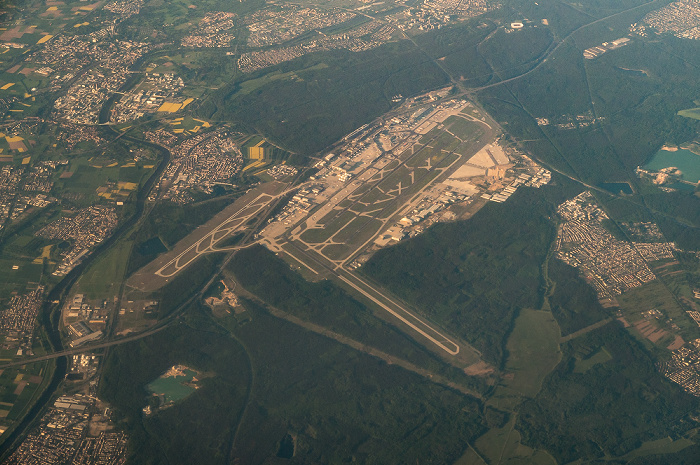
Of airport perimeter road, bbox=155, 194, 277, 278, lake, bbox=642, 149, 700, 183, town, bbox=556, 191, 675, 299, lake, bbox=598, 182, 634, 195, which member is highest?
airport perimeter road, bbox=155, 194, 277, 278

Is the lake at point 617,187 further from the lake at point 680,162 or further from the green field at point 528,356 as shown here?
the green field at point 528,356

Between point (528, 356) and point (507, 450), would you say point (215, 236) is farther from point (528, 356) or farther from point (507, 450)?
point (507, 450)

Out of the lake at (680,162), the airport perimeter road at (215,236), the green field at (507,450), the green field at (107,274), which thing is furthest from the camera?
the lake at (680,162)

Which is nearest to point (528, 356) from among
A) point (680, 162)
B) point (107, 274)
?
point (107, 274)

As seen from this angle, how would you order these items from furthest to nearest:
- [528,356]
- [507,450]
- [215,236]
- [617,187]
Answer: [617,187], [215,236], [528,356], [507,450]

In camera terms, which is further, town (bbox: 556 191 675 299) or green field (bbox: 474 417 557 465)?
town (bbox: 556 191 675 299)

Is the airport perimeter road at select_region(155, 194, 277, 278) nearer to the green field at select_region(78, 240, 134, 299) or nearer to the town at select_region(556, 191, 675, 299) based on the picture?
the green field at select_region(78, 240, 134, 299)

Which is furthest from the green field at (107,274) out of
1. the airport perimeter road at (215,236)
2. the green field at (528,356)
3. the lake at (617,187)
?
the lake at (617,187)

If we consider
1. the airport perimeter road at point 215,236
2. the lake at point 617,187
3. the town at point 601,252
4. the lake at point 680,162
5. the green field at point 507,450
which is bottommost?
the lake at point 680,162

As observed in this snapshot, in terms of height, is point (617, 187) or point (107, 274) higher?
point (107, 274)

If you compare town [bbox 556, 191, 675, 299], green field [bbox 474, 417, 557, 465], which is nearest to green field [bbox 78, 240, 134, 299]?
green field [bbox 474, 417, 557, 465]
